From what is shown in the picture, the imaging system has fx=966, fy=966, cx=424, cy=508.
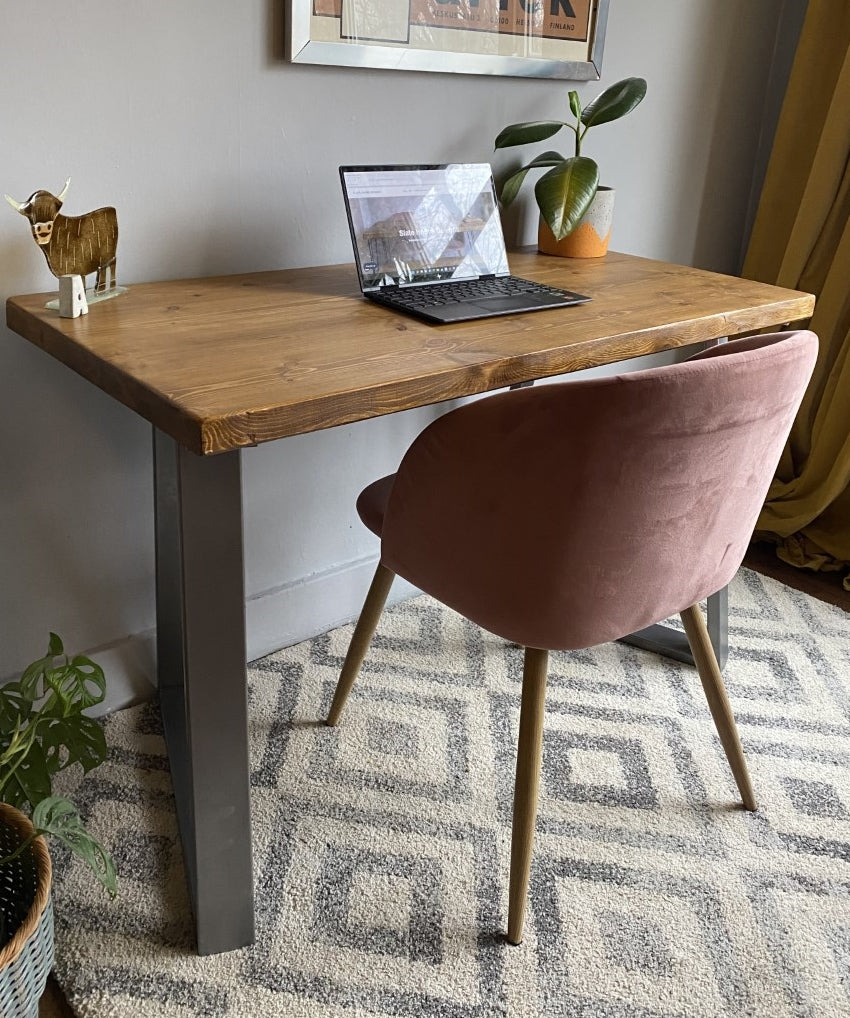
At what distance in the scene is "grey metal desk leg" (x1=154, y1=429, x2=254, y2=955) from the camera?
1.08 metres

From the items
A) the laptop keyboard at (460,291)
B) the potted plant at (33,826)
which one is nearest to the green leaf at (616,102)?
the laptop keyboard at (460,291)

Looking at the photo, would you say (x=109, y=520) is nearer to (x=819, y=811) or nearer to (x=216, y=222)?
(x=216, y=222)

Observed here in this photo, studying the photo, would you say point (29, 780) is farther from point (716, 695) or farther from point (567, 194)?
point (567, 194)

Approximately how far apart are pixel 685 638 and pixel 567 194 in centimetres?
91

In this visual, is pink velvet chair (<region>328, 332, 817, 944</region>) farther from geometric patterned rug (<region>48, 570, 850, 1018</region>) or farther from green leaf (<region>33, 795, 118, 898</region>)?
green leaf (<region>33, 795, 118, 898</region>)

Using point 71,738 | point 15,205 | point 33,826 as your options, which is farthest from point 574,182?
point 33,826

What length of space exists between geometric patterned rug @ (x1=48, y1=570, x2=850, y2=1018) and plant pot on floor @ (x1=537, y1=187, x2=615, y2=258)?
0.79 m

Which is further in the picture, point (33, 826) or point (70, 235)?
point (70, 235)

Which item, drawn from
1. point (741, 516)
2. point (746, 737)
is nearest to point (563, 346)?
point (741, 516)

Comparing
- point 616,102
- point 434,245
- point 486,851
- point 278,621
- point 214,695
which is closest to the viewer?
point 214,695

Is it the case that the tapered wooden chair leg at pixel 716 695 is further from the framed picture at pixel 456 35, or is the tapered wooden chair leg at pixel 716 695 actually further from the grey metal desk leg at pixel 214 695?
the framed picture at pixel 456 35

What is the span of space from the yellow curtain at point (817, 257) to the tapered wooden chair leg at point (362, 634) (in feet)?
4.01

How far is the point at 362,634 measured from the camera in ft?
5.38

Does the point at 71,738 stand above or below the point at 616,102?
below
